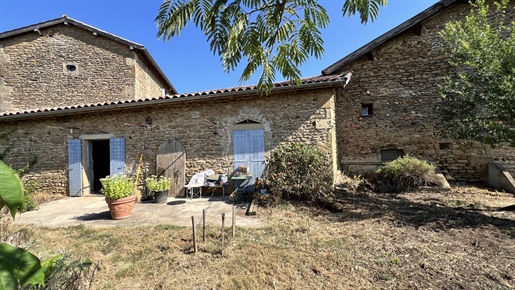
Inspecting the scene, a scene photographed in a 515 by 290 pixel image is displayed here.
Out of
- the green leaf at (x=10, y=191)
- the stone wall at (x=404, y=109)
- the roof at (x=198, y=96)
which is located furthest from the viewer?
the stone wall at (x=404, y=109)

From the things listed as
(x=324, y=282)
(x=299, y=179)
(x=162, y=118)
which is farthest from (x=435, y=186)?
(x=162, y=118)

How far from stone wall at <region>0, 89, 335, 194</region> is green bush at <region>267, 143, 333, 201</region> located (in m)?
0.63

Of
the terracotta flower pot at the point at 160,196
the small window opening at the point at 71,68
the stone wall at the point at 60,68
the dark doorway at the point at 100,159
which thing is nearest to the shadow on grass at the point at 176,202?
the terracotta flower pot at the point at 160,196

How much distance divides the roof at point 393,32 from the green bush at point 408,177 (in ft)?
13.0

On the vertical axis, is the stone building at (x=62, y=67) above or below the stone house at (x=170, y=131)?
above

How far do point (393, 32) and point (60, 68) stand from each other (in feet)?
43.9

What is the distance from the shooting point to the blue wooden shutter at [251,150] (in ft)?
21.2

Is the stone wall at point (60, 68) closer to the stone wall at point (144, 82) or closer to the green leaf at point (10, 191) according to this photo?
the stone wall at point (144, 82)

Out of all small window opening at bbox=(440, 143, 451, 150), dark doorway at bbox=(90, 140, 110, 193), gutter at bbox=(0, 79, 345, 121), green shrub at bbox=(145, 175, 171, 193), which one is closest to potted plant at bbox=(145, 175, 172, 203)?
green shrub at bbox=(145, 175, 171, 193)

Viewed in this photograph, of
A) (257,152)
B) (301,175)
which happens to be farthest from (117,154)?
(301,175)

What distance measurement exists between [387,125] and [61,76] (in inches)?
527

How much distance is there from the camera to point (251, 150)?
21.4ft

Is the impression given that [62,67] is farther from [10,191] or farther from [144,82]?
[10,191]

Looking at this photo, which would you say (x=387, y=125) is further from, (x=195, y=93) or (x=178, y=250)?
(x=178, y=250)
